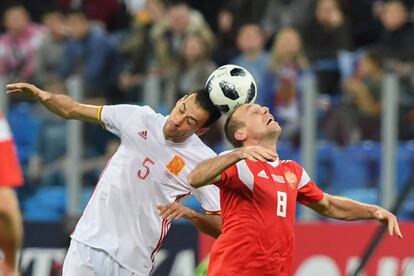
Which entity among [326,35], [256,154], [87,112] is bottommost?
[326,35]

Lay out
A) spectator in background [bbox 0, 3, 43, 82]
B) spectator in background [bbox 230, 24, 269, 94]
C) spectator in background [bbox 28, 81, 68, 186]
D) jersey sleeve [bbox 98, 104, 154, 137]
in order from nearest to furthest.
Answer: jersey sleeve [bbox 98, 104, 154, 137]
spectator in background [bbox 230, 24, 269, 94]
spectator in background [bbox 28, 81, 68, 186]
spectator in background [bbox 0, 3, 43, 82]

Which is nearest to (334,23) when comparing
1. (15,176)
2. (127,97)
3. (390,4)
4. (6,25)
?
(390,4)

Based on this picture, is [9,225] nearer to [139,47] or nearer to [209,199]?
[209,199]

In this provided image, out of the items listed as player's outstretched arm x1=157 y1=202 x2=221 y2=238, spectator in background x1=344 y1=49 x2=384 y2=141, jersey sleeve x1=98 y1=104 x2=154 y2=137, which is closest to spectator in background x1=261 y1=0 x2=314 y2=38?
spectator in background x1=344 y1=49 x2=384 y2=141

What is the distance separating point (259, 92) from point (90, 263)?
4.81 metres

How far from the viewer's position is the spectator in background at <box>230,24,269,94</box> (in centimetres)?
1366

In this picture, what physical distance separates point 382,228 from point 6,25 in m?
5.86

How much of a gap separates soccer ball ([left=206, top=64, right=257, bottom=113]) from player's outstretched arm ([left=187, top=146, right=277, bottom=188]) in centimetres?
87

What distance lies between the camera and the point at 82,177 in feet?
45.0

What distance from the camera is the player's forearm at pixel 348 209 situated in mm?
8367

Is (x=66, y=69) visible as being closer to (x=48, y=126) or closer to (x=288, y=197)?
(x=48, y=126)

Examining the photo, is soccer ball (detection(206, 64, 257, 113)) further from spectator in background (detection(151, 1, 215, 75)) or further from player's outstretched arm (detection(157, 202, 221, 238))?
spectator in background (detection(151, 1, 215, 75))

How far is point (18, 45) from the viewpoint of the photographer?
15.5 meters

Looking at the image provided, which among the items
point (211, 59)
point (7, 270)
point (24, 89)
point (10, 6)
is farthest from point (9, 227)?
point (10, 6)
